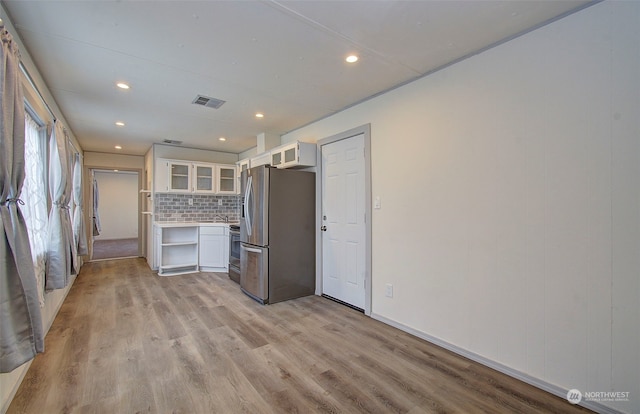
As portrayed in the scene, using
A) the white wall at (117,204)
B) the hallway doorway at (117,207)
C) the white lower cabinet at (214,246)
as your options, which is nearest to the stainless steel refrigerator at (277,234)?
the white lower cabinet at (214,246)

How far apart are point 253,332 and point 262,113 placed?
2.66 meters

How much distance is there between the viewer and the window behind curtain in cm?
241

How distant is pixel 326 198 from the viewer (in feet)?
12.6

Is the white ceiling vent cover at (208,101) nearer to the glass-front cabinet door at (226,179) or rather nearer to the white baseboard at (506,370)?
the glass-front cabinet door at (226,179)

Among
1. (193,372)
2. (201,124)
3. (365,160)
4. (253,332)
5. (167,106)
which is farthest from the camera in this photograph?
(201,124)

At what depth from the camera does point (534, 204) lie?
196cm

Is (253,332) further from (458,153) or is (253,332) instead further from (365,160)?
(458,153)

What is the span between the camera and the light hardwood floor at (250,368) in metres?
→ 1.75

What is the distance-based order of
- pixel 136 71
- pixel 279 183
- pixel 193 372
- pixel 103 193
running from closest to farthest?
pixel 193 372, pixel 136 71, pixel 279 183, pixel 103 193

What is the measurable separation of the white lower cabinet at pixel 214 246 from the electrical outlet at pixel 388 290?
11.3 ft

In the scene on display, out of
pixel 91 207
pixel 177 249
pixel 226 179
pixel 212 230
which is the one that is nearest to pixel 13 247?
pixel 212 230

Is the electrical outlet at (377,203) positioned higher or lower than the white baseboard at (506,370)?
higher

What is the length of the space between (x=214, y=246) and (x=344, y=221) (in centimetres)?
300

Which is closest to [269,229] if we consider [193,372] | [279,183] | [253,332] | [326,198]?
[279,183]
